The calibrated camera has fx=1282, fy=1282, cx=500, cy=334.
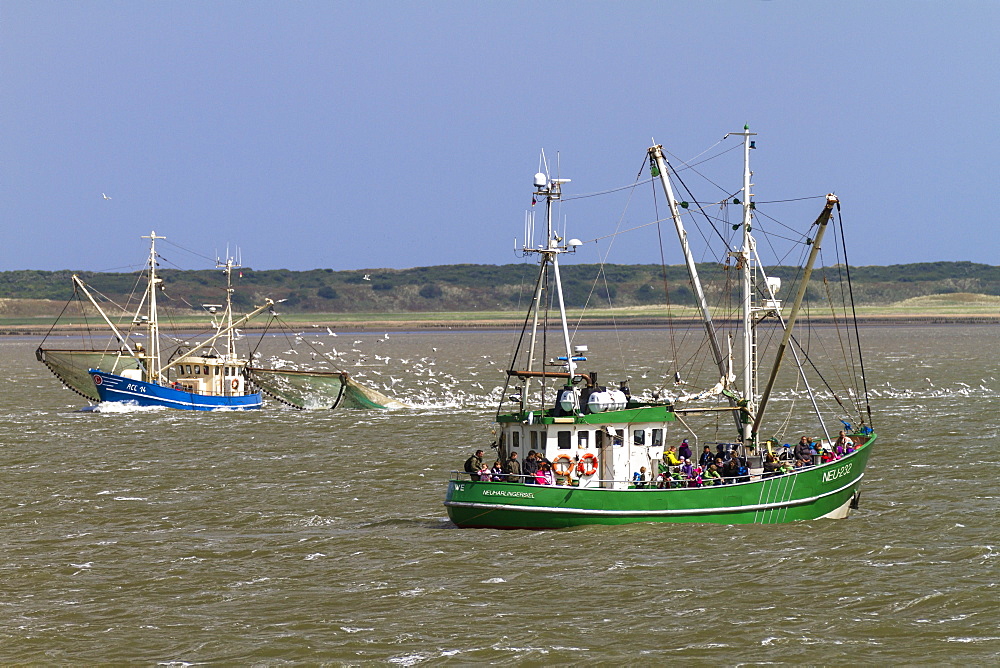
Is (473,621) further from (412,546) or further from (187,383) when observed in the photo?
(187,383)

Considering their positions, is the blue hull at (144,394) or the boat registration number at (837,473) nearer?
the boat registration number at (837,473)

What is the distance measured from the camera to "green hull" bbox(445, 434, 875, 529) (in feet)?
103

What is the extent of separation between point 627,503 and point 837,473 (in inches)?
226

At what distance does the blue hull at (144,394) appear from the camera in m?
69.8

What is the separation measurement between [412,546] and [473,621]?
672 centimetres

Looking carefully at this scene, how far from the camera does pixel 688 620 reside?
2386 centimetres

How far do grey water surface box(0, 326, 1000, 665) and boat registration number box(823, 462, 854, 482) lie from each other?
114 cm

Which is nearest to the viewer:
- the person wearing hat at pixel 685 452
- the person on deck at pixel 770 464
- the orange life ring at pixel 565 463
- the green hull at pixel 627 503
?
the green hull at pixel 627 503

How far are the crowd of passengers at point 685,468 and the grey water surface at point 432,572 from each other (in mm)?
1318

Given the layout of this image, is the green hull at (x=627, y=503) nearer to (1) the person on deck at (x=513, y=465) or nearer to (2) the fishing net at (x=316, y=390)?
(1) the person on deck at (x=513, y=465)

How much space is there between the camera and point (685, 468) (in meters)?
32.9

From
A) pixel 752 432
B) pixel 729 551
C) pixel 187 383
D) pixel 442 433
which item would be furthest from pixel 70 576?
pixel 187 383

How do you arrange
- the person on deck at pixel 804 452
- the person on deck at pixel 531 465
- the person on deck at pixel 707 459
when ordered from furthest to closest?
the person on deck at pixel 804 452 → the person on deck at pixel 707 459 → the person on deck at pixel 531 465

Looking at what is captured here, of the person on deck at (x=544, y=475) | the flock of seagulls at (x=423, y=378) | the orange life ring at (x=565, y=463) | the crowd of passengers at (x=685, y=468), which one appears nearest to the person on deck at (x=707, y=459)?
the crowd of passengers at (x=685, y=468)
